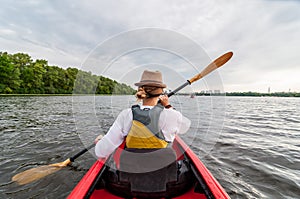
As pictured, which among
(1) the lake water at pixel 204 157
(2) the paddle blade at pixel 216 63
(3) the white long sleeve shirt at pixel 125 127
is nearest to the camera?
(3) the white long sleeve shirt at pixel 125 127

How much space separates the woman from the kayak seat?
12 centimetres

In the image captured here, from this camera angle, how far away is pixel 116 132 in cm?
189

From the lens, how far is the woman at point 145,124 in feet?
5.86

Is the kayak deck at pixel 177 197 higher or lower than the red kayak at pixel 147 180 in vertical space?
lower

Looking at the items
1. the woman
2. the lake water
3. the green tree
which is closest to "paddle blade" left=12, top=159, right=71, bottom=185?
the lake water

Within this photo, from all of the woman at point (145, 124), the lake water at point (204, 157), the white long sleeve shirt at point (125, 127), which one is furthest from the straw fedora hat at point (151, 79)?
the lake water at point (204, 157)

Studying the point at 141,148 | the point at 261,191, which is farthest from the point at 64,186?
the point at 261,191

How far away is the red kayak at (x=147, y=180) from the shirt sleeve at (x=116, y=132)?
150mm

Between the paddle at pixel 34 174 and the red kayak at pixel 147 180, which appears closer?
the red kayak at pixel 147 180

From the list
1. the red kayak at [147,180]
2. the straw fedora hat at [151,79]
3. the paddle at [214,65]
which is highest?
the paddle at [214,65]

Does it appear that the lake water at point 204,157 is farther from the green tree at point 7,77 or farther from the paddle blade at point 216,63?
the green tree at point 7,77

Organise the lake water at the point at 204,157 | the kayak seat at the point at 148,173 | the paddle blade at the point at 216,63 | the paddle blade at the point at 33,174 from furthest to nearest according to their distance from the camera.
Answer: the paddle blade at the point at 216,63, the paddle blade at the point at 33,174, the lake water at the point at 204,157, the kayak seat at the point at 148,173

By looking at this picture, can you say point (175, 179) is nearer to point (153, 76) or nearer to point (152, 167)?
point (152, 167)

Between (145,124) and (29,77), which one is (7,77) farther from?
(145,124)
